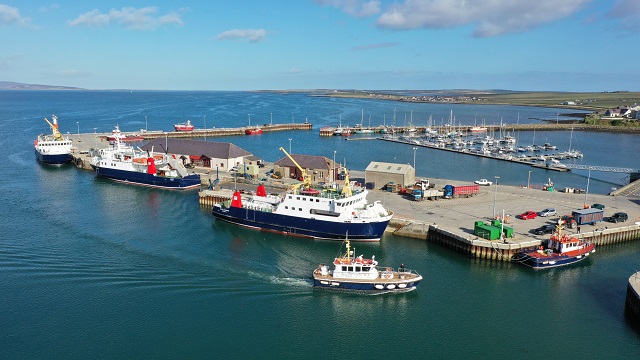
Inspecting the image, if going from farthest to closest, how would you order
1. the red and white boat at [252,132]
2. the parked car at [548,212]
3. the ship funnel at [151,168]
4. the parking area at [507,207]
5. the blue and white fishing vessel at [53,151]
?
the red and white boat at [252,132], the blue and white fishing vessel at [53,151], the ship funnel at [151,168], the parked car at [548,212], the parking area at [507,207]

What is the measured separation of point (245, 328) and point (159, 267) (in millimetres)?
11239

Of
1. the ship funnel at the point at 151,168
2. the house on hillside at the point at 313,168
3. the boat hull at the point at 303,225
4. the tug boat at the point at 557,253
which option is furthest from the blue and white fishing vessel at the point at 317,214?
the ship funnel at the point at 151,168

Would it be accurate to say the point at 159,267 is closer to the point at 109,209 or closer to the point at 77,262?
the point at 77,262

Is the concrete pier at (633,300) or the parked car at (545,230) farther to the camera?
the parked car at (545,230)

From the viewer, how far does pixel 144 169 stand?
68.9 meters

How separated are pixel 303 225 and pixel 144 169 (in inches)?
1324

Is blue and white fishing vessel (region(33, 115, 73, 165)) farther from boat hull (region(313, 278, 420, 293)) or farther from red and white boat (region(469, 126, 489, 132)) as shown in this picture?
red and white boat (region(469, 126, 489, 132))

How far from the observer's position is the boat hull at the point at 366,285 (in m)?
34.8

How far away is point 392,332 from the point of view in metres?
30.8

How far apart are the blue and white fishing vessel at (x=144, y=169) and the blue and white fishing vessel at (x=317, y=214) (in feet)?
61.6

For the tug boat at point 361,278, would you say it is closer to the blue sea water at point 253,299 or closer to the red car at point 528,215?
the blue sea water at point 253,299

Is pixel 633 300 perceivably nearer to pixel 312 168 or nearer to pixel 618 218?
pixel 618 218

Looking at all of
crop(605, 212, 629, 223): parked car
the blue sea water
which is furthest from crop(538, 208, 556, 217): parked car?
the blue sea water

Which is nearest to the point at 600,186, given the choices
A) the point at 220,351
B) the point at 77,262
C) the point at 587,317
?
the point at 587,317
